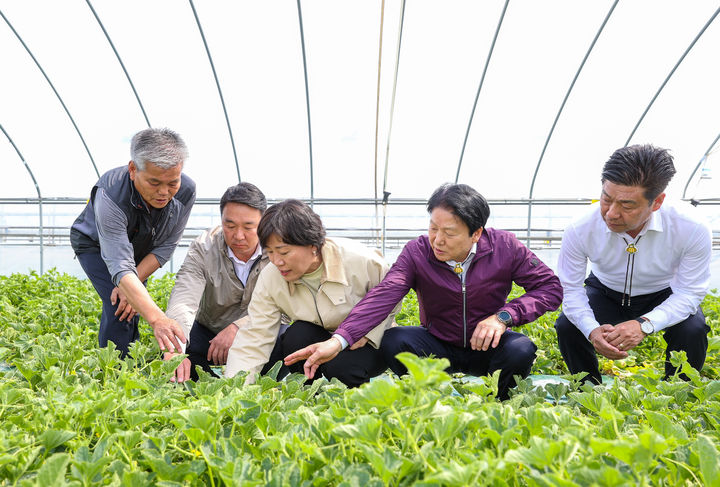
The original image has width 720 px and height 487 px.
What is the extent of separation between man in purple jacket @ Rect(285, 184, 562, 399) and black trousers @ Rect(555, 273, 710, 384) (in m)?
0.37

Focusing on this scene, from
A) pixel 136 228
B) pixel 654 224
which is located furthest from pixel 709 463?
pixel 136 228

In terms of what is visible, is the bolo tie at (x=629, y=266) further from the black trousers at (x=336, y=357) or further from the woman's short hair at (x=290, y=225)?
the woman's short hair at (x=290, y=225)

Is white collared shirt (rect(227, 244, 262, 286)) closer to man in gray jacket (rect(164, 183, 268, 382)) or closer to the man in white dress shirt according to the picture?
man in gray jacket (rect(164, 183, 268, 382))

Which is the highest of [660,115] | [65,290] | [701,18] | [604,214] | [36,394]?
[701,18]

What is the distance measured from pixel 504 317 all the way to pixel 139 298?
1.77 m

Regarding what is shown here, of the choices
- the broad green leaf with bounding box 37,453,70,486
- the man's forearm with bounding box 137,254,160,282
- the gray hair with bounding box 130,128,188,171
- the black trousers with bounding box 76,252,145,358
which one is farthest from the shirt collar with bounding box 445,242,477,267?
the broad green leaf with bounding box 37,453,70,486

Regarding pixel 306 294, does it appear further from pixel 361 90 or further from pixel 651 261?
pixel 361 90

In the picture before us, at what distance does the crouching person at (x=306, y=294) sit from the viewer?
8.48 feet

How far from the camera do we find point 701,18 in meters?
6.69

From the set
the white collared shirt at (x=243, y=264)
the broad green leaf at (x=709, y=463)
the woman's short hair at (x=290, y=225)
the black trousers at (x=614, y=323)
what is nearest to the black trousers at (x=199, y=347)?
the white collared shirt at (x=243, y=264)

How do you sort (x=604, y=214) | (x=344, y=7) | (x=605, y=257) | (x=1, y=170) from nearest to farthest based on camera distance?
(x=604, y=214) < (x=605, y=257) < (x=344, y=7) < (x=1, y=170)

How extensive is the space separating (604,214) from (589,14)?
17.0 ft

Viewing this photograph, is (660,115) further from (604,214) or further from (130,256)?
(130,256)

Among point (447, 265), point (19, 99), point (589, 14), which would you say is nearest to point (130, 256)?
point (447, 265)
